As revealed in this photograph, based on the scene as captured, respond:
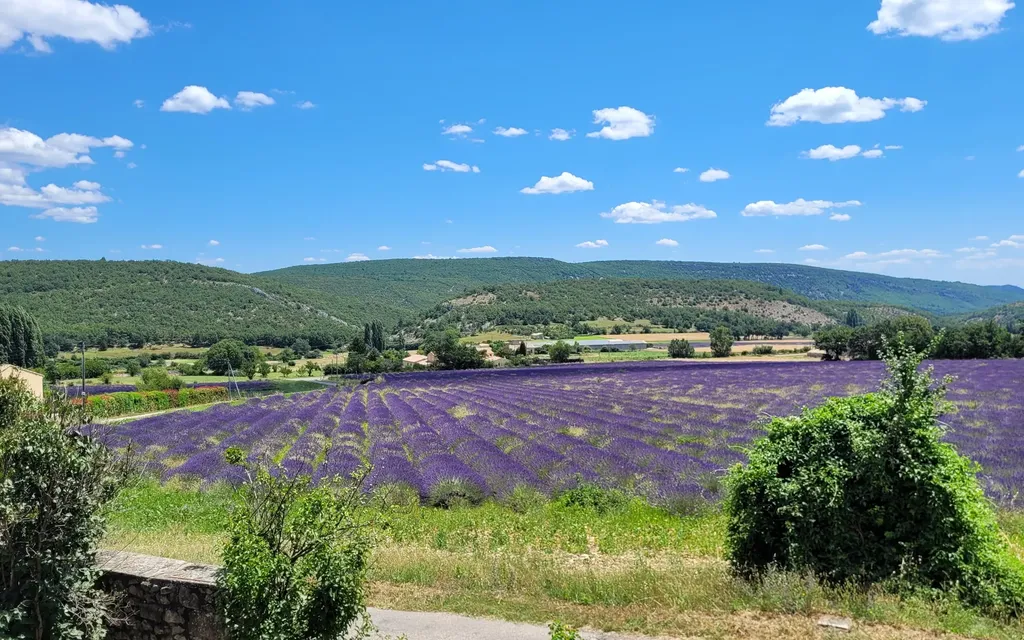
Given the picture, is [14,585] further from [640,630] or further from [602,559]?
[602,559]

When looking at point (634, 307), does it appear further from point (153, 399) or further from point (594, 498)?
point (594, 498)

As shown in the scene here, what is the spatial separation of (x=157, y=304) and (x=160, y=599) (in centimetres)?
14862

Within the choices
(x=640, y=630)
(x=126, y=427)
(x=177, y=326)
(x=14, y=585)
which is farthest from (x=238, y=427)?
(x=177, y=326)

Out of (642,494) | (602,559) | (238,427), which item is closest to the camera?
(602,559)

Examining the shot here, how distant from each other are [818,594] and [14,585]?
7.15 meters

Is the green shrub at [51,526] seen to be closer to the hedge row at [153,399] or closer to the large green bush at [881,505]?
the large green bush at [881,505]

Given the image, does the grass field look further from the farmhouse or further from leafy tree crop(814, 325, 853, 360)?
leafy tree crop(814, 325, 853, 360)

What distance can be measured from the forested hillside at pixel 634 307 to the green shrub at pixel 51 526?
433ft

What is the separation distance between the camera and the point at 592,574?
23.2ft

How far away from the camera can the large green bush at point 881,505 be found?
5.92 meters

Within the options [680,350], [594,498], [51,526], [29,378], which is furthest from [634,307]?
[51,526]

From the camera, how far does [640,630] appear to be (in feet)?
18.5

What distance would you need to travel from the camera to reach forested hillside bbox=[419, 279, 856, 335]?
486 ft

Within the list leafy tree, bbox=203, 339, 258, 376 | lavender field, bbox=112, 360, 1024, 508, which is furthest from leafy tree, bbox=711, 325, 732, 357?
leafy tree, bbox=203, 339, 258, 376
